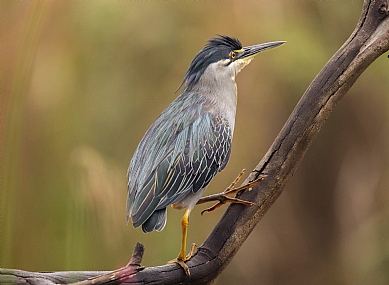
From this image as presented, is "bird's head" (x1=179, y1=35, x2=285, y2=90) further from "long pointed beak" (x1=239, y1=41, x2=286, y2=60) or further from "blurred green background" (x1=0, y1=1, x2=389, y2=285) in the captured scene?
"blurred green background" (x1=0, y1=1, x2=389, y2=285)

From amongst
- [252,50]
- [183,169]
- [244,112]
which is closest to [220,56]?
[252,50]

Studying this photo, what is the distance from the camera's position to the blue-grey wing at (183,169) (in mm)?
1602

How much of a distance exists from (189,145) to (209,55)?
46 cm

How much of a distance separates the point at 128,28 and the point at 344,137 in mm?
1612

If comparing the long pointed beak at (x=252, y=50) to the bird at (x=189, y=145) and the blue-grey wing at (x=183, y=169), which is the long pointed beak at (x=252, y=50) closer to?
the bird at (x=189, y=145)

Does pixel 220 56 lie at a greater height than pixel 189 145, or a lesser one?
greater

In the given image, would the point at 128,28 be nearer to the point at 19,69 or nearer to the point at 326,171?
the point at 326,171

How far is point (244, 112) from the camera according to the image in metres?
3.27

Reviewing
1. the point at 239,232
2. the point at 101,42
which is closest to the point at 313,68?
the point at 101,42

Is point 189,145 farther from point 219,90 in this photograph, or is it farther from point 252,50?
point 252,50

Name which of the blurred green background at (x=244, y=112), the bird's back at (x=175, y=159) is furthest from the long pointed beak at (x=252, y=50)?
the blurred green background at (x=244, y=112)

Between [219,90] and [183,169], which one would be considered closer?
[183,169]

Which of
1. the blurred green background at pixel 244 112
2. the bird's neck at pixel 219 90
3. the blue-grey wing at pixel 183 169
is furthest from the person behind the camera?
the blurred green background at pixel 244 112

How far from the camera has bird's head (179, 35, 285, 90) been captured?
2.07 m
